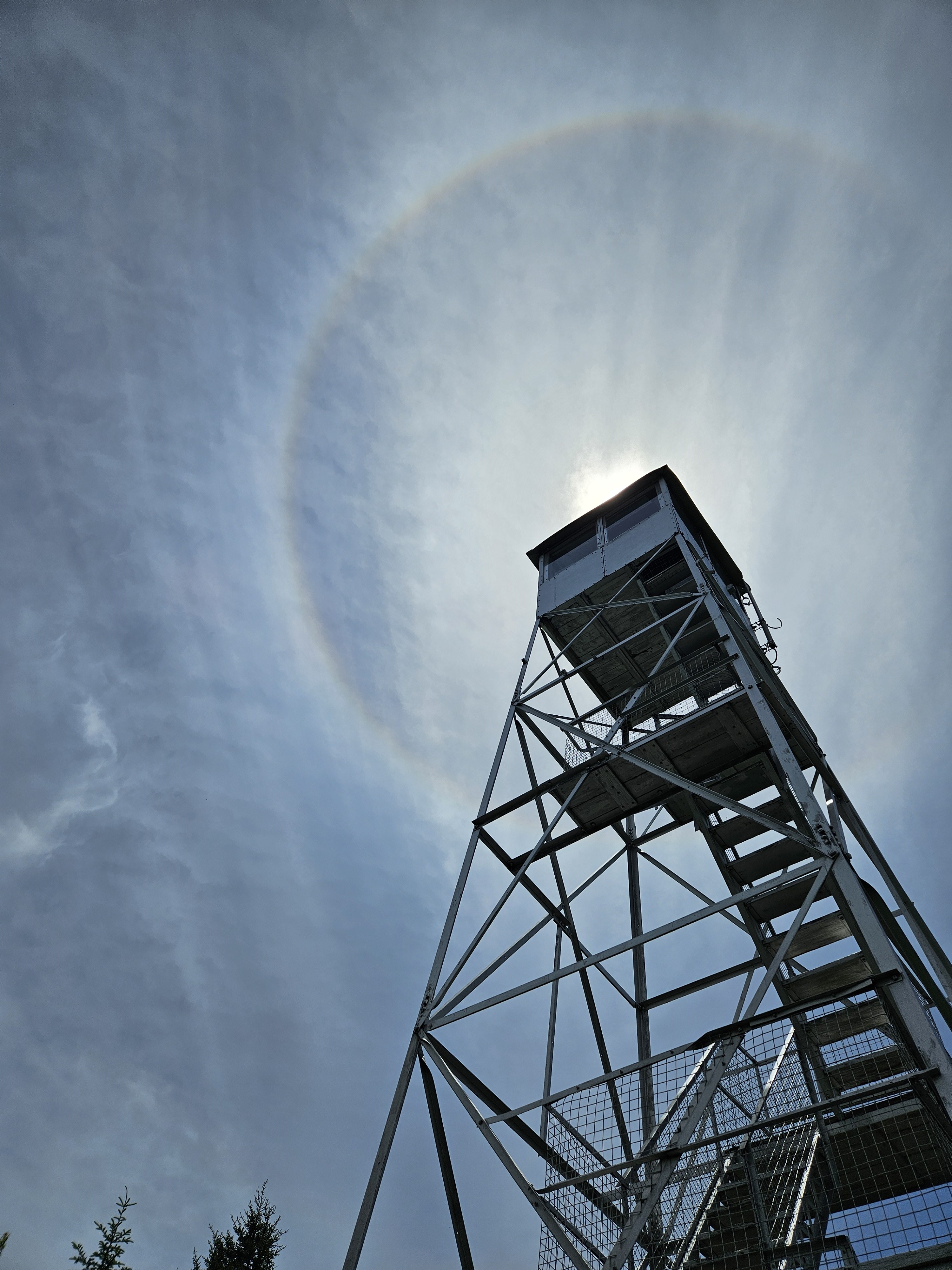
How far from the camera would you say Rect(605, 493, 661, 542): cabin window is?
1392 cm

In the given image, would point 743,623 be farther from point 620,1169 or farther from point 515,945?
point 620,1169

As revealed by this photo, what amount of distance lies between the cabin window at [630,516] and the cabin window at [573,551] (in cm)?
29

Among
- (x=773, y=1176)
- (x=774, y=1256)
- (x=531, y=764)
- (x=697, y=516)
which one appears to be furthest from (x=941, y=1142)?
(x=697, y=516)

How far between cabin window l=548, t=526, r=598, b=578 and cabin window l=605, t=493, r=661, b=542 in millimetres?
287

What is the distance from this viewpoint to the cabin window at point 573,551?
1427 cm

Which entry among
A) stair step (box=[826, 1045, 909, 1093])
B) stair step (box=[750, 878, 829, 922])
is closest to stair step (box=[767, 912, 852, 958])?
stair step (box=[750, 878, 829, 922])

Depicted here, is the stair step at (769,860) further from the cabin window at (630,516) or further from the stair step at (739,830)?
the cabin window at (630,516)

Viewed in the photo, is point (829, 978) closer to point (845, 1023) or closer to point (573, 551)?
point (845, 1023)

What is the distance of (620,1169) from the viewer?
616 centimetres

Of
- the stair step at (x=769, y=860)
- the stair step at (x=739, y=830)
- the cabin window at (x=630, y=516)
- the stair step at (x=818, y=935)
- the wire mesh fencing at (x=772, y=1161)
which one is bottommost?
the wire mesh fencing at (x=772, y=1161)

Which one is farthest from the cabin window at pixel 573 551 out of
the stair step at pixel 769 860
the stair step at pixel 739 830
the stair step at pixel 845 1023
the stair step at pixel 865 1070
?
the stair step at pixel 865 1070

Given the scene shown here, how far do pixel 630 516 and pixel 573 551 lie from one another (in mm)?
1240

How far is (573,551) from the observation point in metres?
14.8

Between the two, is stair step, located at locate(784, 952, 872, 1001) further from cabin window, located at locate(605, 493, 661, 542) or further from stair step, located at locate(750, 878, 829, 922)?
cabin window, located at locate(605, 493, 661, 542)
